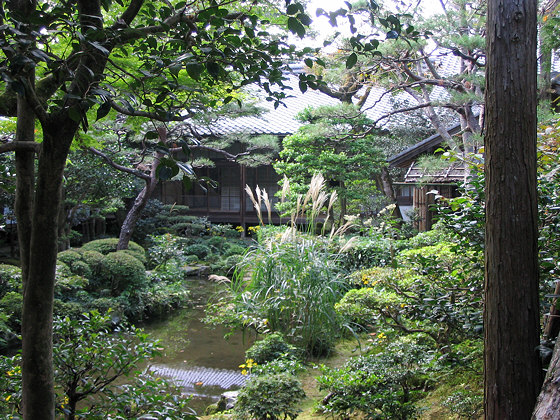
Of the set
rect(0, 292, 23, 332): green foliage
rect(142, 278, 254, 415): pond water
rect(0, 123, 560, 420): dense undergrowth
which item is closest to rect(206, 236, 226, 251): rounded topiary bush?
rect(0, 123, 560, 420): dense undergrowth

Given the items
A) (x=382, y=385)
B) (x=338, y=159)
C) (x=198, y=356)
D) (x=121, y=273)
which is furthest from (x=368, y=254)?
(x=382, y=385)

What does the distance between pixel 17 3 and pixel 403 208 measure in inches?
485

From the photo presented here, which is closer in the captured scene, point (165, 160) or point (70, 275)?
point (165, 160)

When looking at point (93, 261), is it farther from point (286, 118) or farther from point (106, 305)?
point (286, 118)

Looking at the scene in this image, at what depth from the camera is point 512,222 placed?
195cm

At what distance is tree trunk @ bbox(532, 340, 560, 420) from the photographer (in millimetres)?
1505

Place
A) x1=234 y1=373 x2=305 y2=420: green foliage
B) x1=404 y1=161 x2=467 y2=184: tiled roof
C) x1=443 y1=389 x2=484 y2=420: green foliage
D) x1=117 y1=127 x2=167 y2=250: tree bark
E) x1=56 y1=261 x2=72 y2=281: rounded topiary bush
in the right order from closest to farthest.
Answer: x1=443 y1=389 x2=484 y2=420: green foliage → x1=234 y1=373 x2=305 y2=420: green foliage → x1=56 y1=261 x2=72 y2=281: rounded topiary bush → x1=404 y1=161 x2=467 y2=184: tiled roof → x1=117 y1=127 x2=167 y2=250: tree bark

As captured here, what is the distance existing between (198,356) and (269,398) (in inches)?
112

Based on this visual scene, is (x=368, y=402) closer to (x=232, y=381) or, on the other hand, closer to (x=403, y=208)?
(x=232, y=381)

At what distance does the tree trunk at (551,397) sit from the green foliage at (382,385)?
1234 millimetres

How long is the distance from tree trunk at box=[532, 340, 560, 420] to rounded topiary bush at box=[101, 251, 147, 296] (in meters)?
6.51

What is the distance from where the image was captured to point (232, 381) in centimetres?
495

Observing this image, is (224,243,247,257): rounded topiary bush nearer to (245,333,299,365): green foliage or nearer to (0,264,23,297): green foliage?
(0,264,23,297): green foliage

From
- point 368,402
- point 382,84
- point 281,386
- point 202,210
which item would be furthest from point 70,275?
point 202,210
